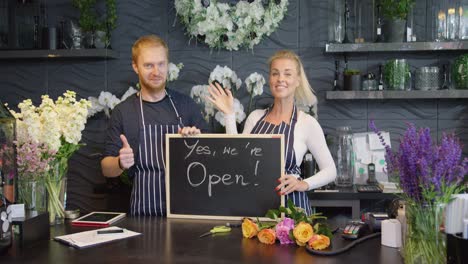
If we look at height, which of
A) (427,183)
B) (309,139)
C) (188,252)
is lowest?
(188,252)

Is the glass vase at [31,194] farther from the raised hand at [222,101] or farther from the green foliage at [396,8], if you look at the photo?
the green foliage at [396,8]

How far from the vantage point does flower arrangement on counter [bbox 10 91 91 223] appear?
1937 millimetres

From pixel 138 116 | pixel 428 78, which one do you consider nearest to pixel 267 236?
pixel 138 116

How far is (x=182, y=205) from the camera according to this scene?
84.7 inches

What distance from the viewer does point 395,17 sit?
363 centimetres

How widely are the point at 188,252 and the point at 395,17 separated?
2.59 metres

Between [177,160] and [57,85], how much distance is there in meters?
2.44

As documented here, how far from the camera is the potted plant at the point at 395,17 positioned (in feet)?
11.8

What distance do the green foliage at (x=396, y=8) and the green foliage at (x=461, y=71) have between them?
0.47 metres

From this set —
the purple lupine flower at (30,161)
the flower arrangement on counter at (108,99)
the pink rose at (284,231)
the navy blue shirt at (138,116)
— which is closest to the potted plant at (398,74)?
the flower arrangement on counter at (108,99)

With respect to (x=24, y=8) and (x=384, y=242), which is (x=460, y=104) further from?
(x=24, y=8)

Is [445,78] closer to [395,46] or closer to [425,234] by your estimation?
[395,46]

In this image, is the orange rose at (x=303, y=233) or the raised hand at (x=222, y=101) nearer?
the orange rose at (x=303, y=233)

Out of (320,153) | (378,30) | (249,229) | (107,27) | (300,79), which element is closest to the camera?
(249,229)
